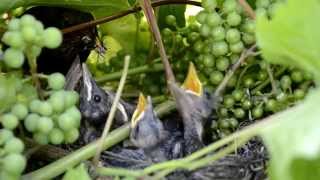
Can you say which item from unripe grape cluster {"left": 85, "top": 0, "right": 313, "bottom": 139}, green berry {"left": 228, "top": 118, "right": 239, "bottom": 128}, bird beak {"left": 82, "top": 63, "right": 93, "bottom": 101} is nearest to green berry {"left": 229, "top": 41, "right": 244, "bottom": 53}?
unripe grape cluster {"left": 85, "top": 0, "right": 313, "bottom": 139}

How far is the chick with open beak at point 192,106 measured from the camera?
977 millimetres

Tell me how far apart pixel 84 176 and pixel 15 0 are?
0.30 metres

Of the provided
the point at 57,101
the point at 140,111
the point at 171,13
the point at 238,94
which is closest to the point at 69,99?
the point at 57,101

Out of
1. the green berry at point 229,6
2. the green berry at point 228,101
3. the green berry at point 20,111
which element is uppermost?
the green berry at point 229,6

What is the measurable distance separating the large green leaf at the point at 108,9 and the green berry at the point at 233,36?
204 millimetres

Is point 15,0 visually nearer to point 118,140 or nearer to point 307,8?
point 118,140

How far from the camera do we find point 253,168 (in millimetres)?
1018

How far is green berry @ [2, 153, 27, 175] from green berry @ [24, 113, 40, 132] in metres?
0.05

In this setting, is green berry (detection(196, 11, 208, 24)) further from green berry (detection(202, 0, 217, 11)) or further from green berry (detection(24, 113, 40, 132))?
green berry (detection(24, 113, 40, 132))

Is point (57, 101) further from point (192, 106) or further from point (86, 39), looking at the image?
point (86, 39)

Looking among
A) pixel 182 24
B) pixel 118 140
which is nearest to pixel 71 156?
pixel 118 140

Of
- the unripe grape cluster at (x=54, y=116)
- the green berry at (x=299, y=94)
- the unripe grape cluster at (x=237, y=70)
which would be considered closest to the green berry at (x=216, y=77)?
the unripe grape cluster at (x=237, y=70)

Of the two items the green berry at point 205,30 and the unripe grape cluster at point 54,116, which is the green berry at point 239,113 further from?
the unripe grape cluster at point 54,116

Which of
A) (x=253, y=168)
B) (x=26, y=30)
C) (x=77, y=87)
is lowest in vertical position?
(x=253, y=168)
